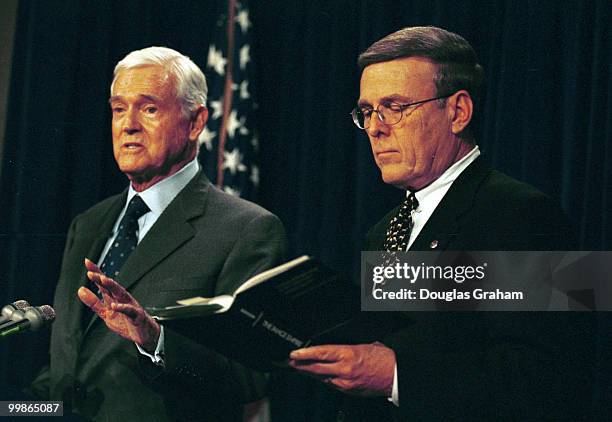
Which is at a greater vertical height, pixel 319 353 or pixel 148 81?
pixel 148 81

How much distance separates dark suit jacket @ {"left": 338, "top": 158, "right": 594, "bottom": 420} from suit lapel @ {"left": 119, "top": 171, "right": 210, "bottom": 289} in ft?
2.31

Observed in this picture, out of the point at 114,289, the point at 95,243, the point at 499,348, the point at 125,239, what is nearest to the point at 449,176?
the point at 499,348

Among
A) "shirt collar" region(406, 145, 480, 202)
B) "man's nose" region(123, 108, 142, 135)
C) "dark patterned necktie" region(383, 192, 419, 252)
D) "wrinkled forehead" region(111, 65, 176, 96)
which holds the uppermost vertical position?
"wrinkled forehead" region(111, 65, 176, 96)

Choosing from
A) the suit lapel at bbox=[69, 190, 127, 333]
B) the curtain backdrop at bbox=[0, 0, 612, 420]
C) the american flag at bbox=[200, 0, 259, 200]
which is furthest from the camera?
the american flag at bbox=[200, 0, 259, 200]

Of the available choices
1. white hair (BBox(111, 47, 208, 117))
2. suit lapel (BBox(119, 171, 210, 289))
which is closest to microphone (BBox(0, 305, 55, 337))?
suit lapel (BBox(119, 171, 210, 289))

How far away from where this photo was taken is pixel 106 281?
1.73 meters

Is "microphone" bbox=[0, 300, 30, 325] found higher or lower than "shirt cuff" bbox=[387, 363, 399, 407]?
higher

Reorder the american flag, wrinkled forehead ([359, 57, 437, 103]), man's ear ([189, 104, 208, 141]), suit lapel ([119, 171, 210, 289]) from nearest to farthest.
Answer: wrinkled forehead ([359, 57, 437, 103]) < suit lapel ([119, 171, 210, 289]) < man's ear ([189, 104, 208, 141]) < the american flag

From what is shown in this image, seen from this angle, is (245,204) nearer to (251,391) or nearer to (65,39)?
(251,391)

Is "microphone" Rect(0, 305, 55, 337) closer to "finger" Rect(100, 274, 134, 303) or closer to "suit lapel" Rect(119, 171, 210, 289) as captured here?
"finger" Rect(100, 274, 134, 303)

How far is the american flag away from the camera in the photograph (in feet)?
11.2

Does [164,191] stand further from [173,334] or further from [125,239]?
[173,334]

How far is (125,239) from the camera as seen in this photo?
239 centimetres

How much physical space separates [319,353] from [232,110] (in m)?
1.97
